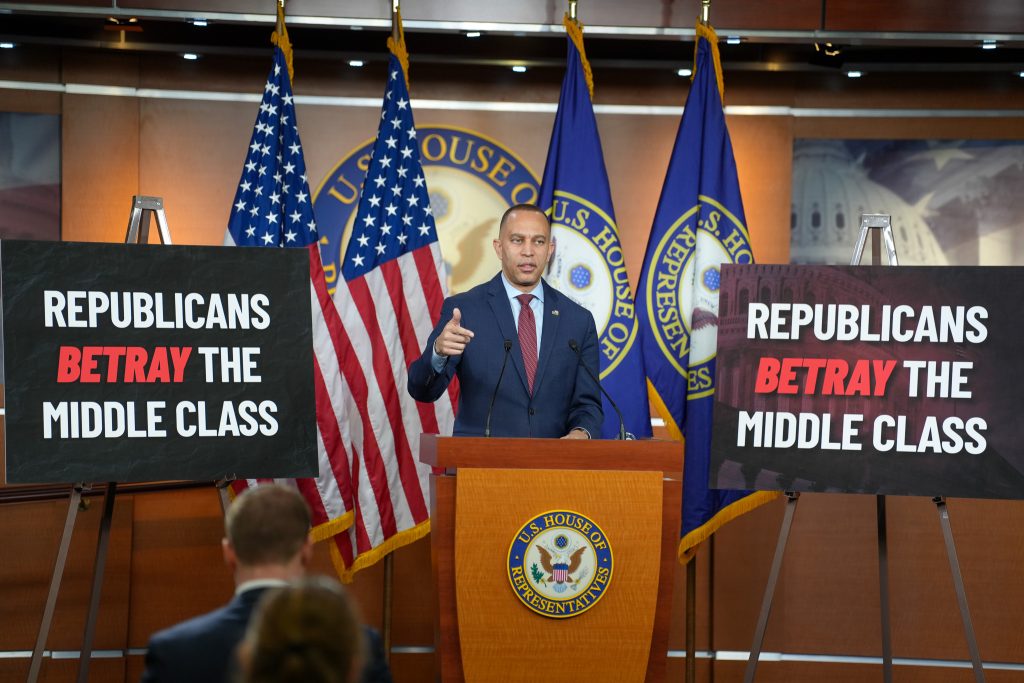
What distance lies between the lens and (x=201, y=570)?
18.6ft

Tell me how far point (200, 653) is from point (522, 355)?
2349 mm

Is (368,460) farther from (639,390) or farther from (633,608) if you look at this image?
(633,608)

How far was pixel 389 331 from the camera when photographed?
5.20 metres

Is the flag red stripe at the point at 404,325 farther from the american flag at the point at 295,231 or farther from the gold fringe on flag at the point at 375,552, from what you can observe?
the gold fringe on flag at the point at 375,552

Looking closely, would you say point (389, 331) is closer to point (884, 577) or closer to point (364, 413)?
point (364, 413)

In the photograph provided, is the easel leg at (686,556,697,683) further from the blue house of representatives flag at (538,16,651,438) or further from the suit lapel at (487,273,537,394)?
the suit lapel at (487,273,537,394)

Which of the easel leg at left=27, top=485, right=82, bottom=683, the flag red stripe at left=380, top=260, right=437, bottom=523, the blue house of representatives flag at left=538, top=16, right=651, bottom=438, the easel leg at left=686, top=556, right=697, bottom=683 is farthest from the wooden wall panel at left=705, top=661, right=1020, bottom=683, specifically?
the easel leg at left=27, top=485, right=82, bottom=683

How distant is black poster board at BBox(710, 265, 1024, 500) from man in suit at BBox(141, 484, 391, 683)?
2318mm

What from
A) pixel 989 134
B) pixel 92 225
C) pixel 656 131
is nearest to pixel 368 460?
pixel 92 225

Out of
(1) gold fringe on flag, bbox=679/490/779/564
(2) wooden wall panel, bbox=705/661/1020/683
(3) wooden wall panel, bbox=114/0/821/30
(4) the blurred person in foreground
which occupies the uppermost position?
(3) wooden wall panel, bbox=114/0/821/30

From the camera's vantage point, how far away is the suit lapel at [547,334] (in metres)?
4.19

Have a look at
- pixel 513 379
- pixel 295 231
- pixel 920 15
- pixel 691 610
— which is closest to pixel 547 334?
pixel 513 379

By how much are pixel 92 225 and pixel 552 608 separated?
3341 mm

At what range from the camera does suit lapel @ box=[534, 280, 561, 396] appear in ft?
13.8
